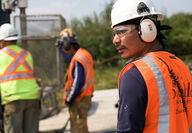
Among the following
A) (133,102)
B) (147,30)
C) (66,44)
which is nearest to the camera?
(133,102)

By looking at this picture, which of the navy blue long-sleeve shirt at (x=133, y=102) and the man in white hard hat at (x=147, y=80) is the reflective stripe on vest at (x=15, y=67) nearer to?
the man in white hard hat at (x=147, y=80)

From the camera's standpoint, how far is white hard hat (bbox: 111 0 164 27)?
1.72 meters

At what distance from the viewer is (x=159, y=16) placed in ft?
6.05

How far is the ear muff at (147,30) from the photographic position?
65.8 inches

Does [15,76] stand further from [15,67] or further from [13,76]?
[15,67]

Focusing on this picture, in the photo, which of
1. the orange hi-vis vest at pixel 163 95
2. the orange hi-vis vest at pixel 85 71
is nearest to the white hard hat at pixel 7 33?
the orange hi-vis vest at pixel 85 71

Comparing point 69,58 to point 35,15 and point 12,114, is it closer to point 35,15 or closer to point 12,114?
point 12,114

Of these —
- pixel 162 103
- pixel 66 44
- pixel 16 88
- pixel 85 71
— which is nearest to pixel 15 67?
pixel 16 88

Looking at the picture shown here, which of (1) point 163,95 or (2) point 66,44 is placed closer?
(1) point 163,95

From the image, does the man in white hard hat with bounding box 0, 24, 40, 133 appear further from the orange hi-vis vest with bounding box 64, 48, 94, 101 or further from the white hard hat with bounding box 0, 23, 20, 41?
the orange hi-vis vest with bounding box 64, 48, 94, 101

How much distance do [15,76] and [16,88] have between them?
0.19 metres

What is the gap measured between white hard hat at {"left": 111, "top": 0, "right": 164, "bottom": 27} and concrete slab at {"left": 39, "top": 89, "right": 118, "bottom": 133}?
429cm

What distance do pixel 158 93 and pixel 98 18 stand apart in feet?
52.9

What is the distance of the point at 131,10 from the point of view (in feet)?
5.66
